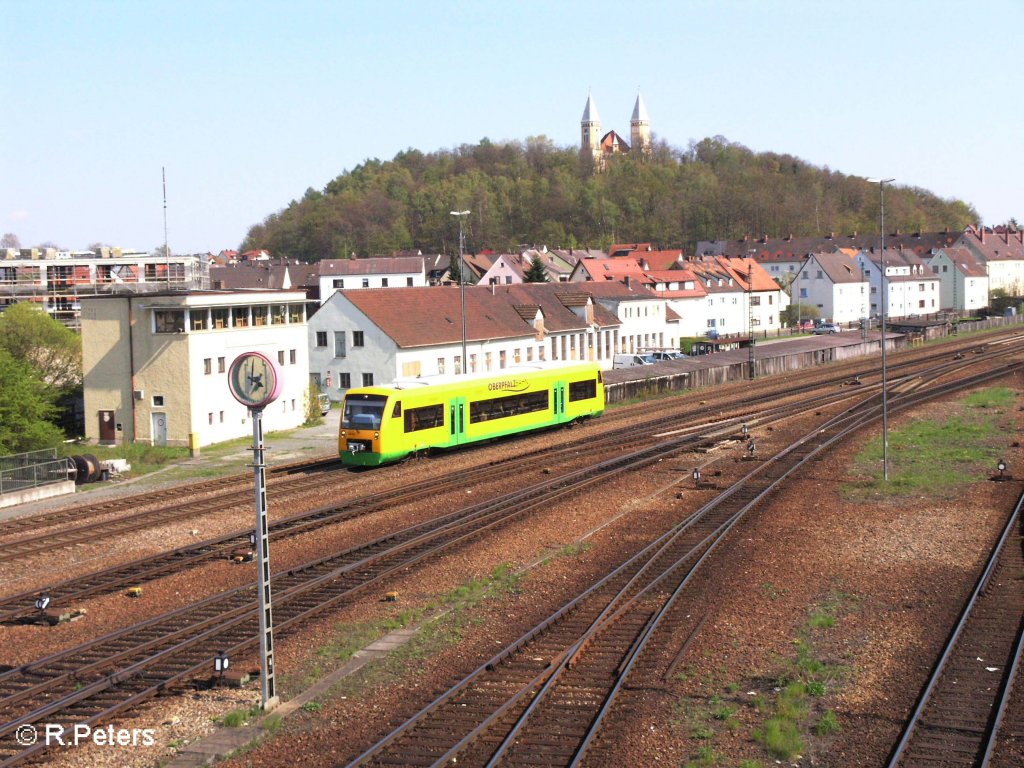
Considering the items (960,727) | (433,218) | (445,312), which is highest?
(433,218)

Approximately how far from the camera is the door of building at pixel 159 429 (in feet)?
133

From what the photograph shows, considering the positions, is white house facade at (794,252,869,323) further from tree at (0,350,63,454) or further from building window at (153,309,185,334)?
tree at (0,350,63,454)

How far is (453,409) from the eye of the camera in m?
35.2

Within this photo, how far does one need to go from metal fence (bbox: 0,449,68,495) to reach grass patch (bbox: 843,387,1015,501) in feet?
72.0

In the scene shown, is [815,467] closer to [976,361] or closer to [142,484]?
[142,484]

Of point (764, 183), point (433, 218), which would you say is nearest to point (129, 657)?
point (433, 218)

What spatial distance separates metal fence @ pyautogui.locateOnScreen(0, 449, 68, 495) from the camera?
30.0 m

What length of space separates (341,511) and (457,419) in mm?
9447

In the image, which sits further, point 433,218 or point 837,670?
point 433,218

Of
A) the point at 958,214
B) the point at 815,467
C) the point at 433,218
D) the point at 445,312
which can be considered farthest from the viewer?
the point at 958,214

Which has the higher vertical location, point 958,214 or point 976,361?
point 958,214

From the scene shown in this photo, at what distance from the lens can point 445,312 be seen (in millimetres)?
55375

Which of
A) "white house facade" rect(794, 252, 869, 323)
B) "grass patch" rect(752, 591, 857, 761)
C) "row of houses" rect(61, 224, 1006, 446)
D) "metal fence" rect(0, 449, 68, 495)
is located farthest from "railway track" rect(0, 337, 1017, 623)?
"white house facade" rect(794, 252, 869, 323)

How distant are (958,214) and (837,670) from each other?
177m
